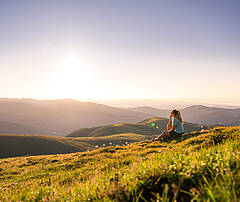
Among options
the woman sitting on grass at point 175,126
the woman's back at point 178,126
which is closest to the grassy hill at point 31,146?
the woman sitting on grass at point 175,126

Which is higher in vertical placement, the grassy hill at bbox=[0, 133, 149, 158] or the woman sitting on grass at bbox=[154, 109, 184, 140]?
the woman sitting on grass at bbox=[154, 109, 184, 140]

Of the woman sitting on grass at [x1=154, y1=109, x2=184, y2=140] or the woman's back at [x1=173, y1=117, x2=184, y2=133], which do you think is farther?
the woman's back at [x1=173, y1=117, x2=184, y2=133]

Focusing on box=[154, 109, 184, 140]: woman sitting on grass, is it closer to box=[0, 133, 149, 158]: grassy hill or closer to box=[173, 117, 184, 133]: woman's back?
box=[173, 117, 184, 133]: woman's back

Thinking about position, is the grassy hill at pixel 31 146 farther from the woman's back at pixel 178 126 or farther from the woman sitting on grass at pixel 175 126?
the woman's back at pixel 178 126

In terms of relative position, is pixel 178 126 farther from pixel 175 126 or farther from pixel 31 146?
pixel 31 146

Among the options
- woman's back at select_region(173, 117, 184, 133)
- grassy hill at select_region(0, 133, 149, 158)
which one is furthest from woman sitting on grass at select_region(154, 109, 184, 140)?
grassy hill at select_region(0, 133, 149, 158)

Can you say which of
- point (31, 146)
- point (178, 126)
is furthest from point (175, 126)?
point (31, 146)

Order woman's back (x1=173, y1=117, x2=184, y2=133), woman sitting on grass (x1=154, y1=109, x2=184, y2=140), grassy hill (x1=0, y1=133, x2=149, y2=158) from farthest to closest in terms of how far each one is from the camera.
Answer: grassy hill (x1=0, y1=133, x2=149, y2=158), woman's back (x1=173, y1=117, x2=184, y2=133), woman sitting on grass (x1=154, y1=109, x2=184, y2=140)

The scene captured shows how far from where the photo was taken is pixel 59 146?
101938 millimetres

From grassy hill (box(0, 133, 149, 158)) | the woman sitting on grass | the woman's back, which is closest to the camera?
the woman sitting on grass

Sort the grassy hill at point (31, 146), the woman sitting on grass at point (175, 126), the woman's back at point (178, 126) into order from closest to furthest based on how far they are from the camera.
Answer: the woman sitting on grass at point (175, 126) → the woman's back at point (178, 126) → the grassy hill at point (31, 146)

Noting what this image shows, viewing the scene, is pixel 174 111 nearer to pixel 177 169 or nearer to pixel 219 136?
pixel 219 136

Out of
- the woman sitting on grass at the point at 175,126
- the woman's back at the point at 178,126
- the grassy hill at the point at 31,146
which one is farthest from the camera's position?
the grassy hill at the point at 31,146

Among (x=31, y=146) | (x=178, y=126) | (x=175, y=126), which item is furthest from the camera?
(x=31, y=146)
